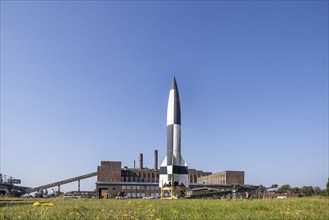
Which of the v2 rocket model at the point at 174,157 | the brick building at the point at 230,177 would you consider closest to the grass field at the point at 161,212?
the v2 rocket model at the point at 174,157

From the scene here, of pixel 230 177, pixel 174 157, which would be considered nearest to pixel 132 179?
pixel 230 177

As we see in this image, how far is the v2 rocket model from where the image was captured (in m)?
53.1

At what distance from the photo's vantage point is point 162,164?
55188mm

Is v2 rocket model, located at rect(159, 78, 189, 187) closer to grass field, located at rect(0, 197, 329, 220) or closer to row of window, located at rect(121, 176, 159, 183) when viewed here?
grass field, located at rect(0, 197, 329, 220)

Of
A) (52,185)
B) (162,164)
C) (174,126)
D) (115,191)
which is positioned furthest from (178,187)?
(52,185)

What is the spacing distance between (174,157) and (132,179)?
7977cm

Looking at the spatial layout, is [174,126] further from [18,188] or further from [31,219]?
[18,188]

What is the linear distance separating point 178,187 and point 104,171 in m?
66.5

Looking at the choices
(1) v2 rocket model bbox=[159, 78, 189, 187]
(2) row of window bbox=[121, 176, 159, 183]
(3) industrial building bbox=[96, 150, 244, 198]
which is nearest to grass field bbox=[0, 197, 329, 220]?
(1) v2 rocket model bbox=[159, 78, 189, 187]

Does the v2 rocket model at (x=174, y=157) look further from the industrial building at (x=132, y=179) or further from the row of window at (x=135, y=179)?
the row of window at (x=135, y=179)

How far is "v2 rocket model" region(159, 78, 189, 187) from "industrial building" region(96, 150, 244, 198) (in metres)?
48.9

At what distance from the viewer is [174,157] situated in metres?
53.7

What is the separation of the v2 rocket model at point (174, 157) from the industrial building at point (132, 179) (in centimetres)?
4891

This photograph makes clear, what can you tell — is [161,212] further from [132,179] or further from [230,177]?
[132,179]
